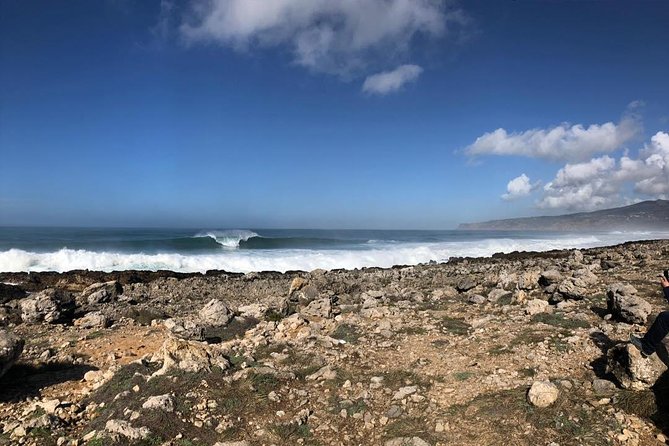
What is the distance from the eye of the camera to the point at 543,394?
5059 millimetres

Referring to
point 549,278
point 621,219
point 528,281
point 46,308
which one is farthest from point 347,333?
point 621,219

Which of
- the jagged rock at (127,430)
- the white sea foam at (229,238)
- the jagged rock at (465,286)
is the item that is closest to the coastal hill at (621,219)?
the white sea foam at (229,238)

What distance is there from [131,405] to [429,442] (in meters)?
3.69

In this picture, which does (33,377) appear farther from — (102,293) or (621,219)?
(621,219)

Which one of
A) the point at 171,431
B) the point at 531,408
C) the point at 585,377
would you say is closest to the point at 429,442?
the point at 531,408

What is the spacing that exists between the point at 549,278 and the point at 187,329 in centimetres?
941

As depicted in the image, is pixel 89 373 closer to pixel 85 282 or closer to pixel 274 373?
pixel 274 373

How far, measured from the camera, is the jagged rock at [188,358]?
251 inches

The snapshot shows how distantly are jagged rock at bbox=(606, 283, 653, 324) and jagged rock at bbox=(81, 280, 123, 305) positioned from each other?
1449 centimetres

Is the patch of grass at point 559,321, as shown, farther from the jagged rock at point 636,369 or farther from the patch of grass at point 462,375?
the patch of grass at point 462,375

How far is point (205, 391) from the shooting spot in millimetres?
5820

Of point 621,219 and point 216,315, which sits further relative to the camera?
point 621,219

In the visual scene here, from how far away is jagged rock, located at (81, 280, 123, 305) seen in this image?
14094 mm

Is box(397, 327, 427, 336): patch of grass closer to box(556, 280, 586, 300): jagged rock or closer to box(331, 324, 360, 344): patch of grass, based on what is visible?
box(331, 324, 360, 344): patch of grass
